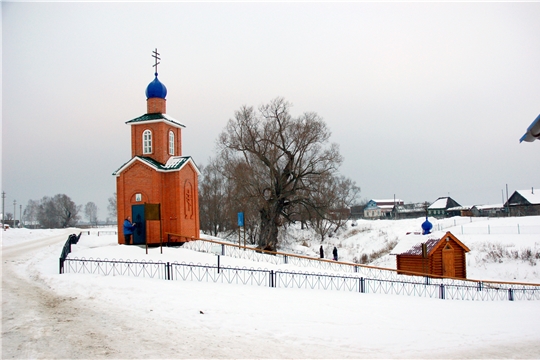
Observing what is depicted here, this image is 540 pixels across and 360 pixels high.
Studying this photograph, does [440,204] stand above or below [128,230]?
above

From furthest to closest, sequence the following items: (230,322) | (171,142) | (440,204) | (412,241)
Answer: (440,204), (412,241), (171,142), (230,322)

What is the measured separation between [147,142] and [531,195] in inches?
2339

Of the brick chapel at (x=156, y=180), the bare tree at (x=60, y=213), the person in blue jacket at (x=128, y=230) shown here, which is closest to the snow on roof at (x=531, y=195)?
the brick chapel at (x=156, y=180)

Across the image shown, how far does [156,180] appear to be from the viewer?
889 inches

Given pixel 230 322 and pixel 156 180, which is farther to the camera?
pixel 156 180

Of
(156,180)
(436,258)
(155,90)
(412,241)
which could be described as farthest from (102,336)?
(412,241)

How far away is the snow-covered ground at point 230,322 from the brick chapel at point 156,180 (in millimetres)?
7555

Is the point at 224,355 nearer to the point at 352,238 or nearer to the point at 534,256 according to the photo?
the point at 534,256

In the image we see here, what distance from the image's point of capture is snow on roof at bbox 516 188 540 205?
59156 mm

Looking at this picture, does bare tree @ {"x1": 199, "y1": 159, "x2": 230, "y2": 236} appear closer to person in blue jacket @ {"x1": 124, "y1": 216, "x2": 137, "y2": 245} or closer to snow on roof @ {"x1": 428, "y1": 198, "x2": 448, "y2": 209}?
person in blue jacket @ {"x1": 124, "y1": 216, "x2": 137, "y2": 245}

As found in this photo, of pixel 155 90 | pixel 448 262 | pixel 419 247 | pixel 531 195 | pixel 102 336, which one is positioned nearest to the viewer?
pixel 102 336

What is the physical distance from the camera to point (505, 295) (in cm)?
2081

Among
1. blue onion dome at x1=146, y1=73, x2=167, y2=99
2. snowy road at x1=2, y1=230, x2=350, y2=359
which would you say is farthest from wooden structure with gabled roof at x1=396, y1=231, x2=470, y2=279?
snowy road at x1=2, y1=230, x2=350, y2=359

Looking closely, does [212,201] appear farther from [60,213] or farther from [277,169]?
[60,213]
